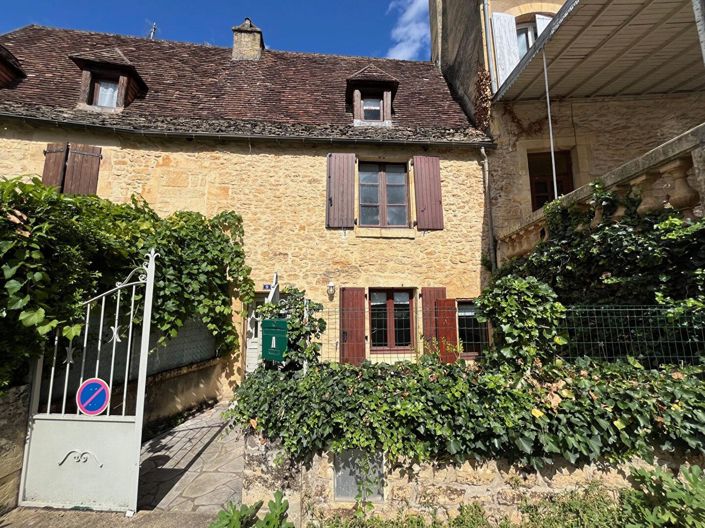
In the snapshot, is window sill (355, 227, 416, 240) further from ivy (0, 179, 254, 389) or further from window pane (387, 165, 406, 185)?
ivy (0, 179, 254, 389)

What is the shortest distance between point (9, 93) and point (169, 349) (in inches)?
255

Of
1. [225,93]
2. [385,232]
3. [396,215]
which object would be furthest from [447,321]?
[225,93]

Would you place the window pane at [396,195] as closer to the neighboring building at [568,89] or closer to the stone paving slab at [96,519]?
the neighboring building at [568,89]

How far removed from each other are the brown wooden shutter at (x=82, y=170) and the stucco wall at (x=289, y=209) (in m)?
0.16

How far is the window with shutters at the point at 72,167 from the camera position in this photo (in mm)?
6305

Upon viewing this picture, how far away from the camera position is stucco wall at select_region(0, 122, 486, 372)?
6785 mm

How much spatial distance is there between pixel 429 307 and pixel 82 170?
7514mm

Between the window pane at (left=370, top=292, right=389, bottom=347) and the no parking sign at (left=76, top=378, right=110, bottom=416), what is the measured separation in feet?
15.1

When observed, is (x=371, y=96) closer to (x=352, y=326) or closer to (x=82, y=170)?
(x=352, y=326)

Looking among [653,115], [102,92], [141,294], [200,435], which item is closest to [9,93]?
[102,92]

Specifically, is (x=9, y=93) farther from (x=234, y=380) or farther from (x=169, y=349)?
(x=234, y=380)

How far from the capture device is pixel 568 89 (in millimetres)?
7168

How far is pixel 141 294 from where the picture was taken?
4.24m

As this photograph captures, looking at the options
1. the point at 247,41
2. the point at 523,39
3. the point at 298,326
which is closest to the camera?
the point at 298,326
